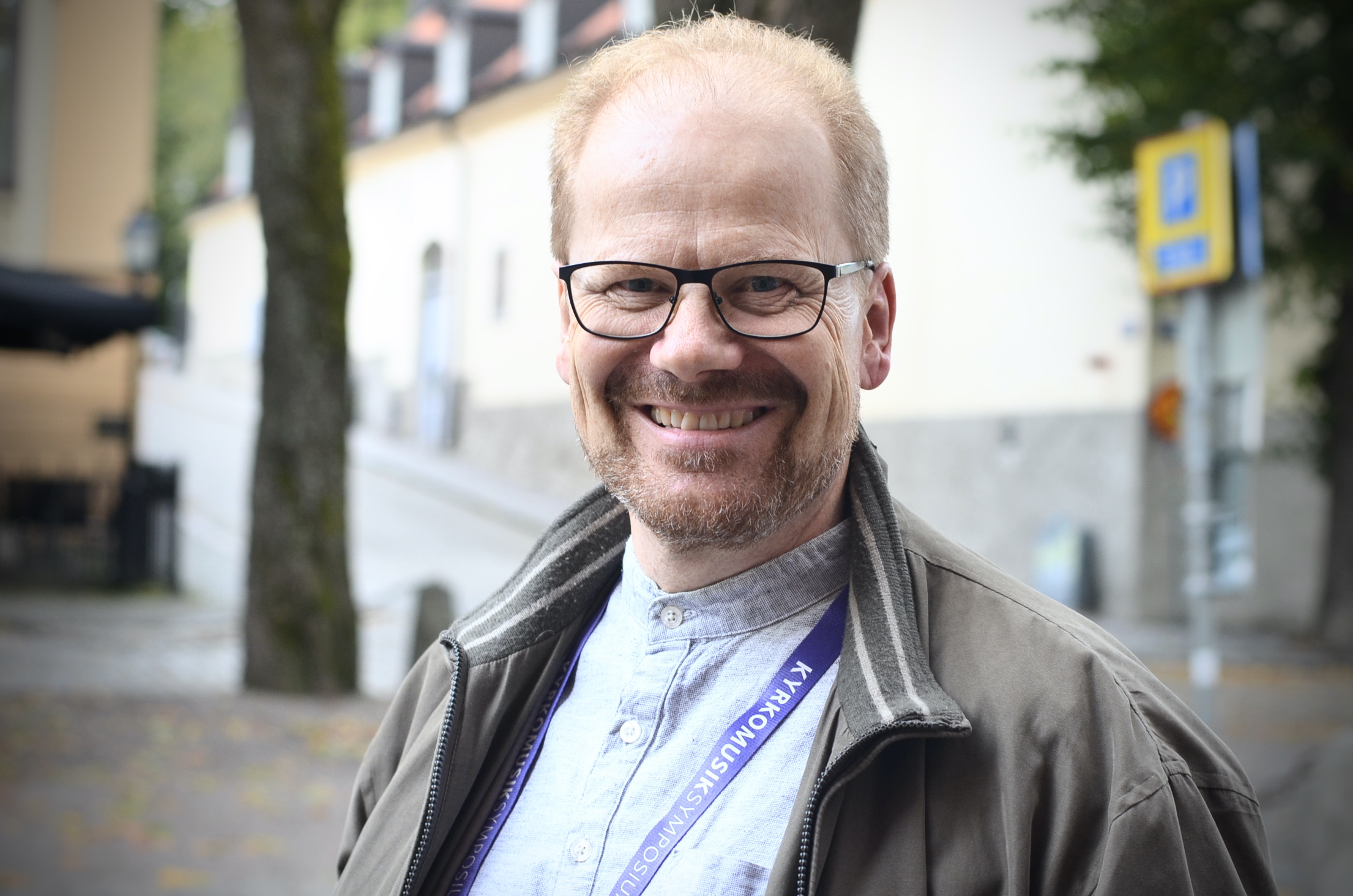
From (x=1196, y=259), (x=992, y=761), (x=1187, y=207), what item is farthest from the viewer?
(x=1187, y=207)

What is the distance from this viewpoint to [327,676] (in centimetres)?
845

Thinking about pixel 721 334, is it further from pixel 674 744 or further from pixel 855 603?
pixel 674 744

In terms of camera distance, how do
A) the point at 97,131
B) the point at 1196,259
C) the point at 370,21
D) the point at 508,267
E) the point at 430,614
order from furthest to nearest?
the point at 370,21 → the point at 508,267 → the point at 97,131 → the point at 430,614 → the point at 1196,259

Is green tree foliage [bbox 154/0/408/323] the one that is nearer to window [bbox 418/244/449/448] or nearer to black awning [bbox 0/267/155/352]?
window [bbox 418/244/449/448]

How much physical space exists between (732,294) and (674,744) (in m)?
0.58

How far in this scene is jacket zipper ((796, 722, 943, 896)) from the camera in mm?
1467

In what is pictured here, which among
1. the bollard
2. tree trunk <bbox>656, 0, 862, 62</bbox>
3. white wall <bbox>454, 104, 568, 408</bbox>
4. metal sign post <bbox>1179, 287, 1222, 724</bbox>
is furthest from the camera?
white wall <bbox>454, 104, 568, 408</bbox>

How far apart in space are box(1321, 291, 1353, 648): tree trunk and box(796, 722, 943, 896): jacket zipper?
43.4 feet

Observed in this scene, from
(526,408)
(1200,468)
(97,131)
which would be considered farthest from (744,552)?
(526,408)

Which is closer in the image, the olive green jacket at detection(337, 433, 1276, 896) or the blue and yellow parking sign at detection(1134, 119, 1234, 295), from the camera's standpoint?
the olive green jacket at detection(337, 433, 1276, 896)

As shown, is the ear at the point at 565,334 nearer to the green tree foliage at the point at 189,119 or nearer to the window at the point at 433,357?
the window at the point at 433,357

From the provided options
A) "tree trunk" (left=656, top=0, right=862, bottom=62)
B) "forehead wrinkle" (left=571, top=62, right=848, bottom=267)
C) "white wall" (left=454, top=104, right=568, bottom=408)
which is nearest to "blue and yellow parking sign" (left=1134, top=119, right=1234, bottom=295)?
"tree trunk" (left=656, top=0, right=862, bottom=62)

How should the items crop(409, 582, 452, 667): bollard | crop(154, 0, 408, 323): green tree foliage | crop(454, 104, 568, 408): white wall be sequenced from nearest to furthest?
crop(409, 582, 452, 667): bollard
crop(454, 104, 568, 408): white wall
crop(154, 0, 408, 323): green tree foliage

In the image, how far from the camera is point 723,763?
1.68 metres
